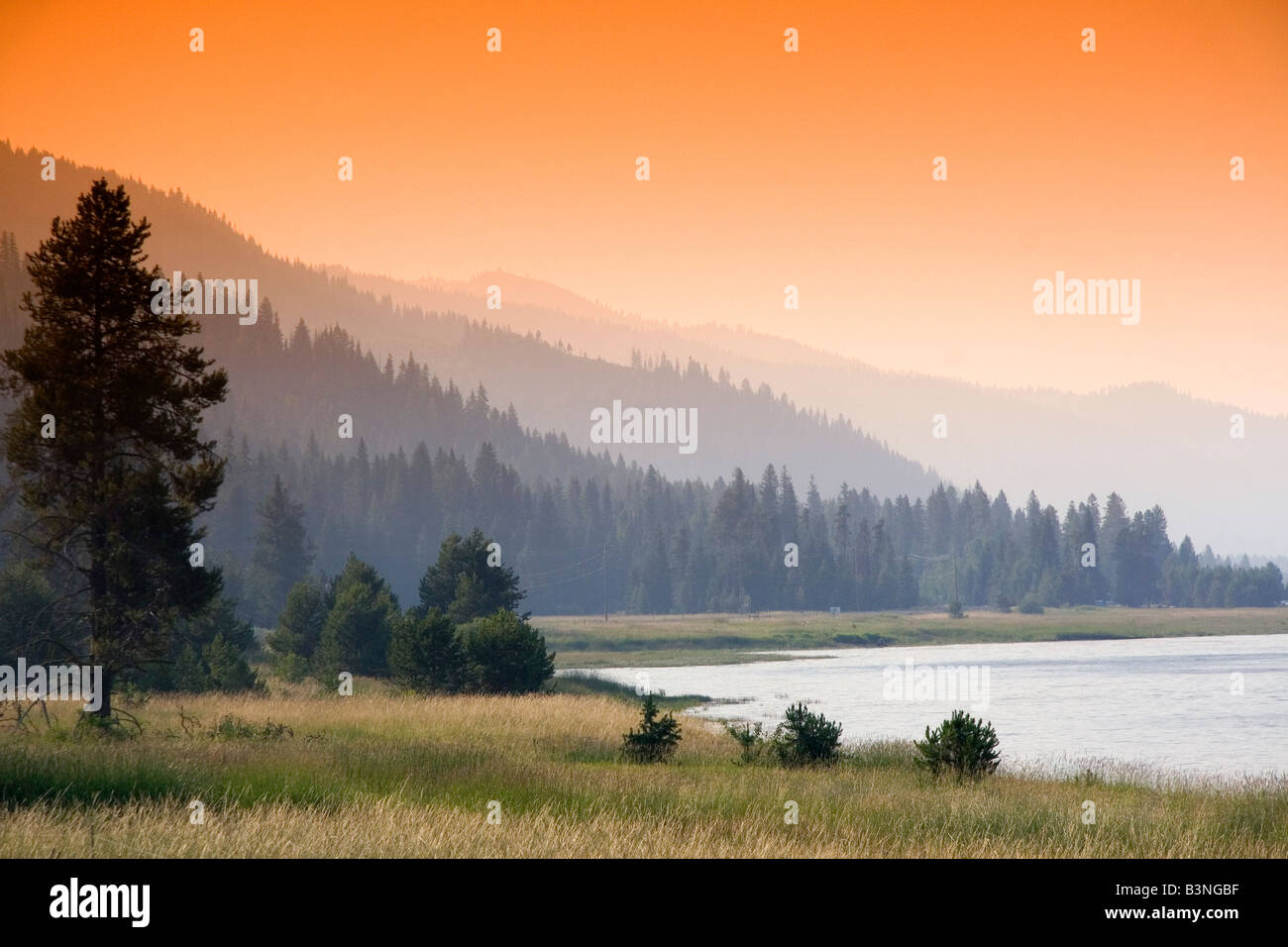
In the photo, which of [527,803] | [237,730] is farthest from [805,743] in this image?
[237,730]

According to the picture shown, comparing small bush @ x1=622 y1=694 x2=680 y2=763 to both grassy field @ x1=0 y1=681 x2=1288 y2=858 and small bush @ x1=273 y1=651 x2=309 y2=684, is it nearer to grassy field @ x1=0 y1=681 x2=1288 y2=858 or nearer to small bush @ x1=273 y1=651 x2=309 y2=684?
grassy field @ x1=0 y1=681 x2=1288 y2=858

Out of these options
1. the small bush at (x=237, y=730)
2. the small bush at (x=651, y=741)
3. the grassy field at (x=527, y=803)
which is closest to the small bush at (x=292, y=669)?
the small bush at (x=237, y=730)

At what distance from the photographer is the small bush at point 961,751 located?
27438mm

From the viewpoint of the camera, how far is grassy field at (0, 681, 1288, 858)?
15688 mm

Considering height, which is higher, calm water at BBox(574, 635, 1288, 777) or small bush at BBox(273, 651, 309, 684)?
small bush at BBox(273, 651, 309, 684)

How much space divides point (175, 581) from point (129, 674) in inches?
228

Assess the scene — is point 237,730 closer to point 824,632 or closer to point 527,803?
point 527,803

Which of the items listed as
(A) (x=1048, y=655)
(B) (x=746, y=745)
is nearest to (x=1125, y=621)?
(A) (x=1048, y=655)

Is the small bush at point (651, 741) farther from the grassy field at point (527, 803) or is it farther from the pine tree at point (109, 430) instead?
the pine tree at point (109, 430)

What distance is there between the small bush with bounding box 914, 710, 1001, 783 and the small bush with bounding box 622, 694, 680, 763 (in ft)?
24.3

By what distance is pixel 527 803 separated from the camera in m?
21.0

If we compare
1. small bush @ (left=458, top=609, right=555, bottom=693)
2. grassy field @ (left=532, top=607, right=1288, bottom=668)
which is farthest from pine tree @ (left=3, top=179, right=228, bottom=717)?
grassy field @ (left=532, top=607, right=1288, bottom=668)
